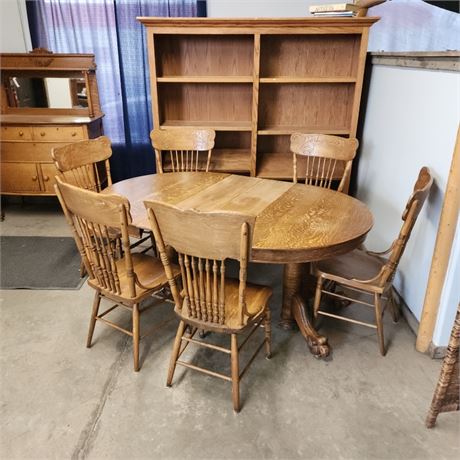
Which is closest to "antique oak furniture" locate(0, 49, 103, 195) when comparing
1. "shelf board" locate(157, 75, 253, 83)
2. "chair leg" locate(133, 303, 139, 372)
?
"shelf board" locate(157, 75, 253, 83)

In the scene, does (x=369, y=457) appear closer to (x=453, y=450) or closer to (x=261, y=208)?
(x=453, y=450)

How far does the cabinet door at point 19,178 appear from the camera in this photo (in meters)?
3.54

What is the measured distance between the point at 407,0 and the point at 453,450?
331cm

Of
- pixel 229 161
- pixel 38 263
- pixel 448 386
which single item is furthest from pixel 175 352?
pixel 229 161

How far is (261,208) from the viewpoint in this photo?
1.96 m

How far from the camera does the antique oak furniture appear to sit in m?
3.43

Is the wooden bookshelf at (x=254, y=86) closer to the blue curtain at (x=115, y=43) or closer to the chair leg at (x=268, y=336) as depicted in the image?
the blue curtain at (x=115, y=43)

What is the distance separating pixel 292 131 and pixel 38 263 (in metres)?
2.26

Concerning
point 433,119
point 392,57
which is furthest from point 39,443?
point 392,57

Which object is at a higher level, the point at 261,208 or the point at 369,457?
the point at 261,208

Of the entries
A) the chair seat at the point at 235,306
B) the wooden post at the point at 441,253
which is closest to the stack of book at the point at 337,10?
the wooden post at the point at 441,253

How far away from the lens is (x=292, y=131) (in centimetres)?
312

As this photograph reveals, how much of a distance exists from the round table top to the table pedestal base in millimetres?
370

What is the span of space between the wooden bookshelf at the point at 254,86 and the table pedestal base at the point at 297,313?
1147mm
